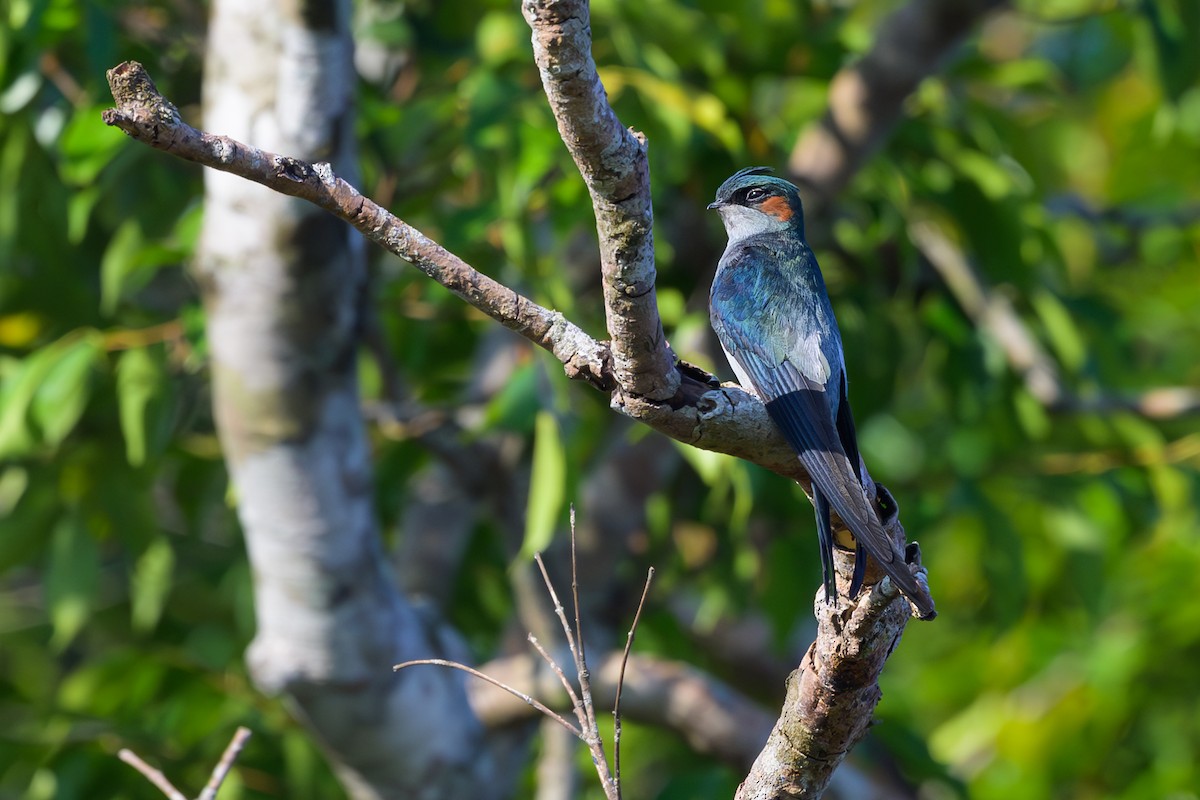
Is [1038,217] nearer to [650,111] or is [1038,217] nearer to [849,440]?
[650,111]

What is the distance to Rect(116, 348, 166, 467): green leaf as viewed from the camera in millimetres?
3707

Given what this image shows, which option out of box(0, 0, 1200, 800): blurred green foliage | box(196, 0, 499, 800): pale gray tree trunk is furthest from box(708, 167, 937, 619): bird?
box(196, 0, 499, 800): pale gray tree trunk

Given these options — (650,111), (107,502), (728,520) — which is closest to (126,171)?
(107,502)

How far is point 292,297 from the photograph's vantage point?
11.0 ft

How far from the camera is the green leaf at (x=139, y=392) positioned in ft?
12.2

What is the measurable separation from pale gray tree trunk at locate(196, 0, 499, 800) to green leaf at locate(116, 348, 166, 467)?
0.87ft

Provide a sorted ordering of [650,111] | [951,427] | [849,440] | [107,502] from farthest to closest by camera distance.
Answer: [951,427], [107,502], [650,111], [849,440]

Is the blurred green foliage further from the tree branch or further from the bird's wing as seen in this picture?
the tree branch

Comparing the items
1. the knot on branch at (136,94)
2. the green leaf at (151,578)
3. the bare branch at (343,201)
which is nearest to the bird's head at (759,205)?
the bare branch at (343,201)

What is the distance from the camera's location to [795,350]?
249cm

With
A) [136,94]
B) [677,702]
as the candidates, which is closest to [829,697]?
[136,94]

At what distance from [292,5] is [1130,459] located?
10.0ft

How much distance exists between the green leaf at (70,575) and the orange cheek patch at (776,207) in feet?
7.66

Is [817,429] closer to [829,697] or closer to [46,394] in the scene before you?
A: [829,697]
